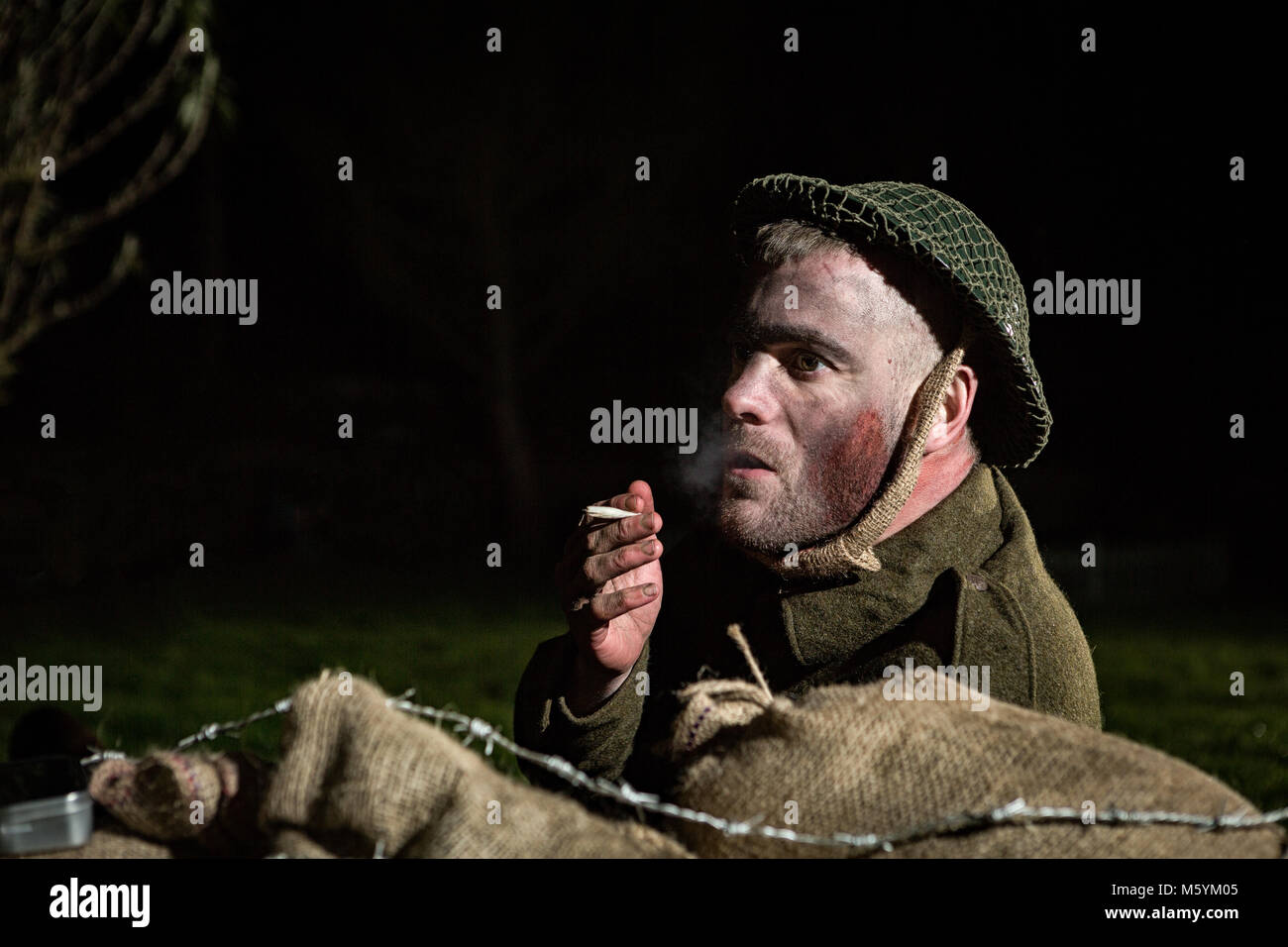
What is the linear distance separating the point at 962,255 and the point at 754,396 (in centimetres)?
48

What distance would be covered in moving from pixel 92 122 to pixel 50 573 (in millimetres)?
3371

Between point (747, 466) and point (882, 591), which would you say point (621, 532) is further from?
point (882, 591)

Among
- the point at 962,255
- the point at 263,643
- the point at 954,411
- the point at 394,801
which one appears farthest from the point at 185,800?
the point at 263,643

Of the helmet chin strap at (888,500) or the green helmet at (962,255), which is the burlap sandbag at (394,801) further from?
the green helmet at (962,255)

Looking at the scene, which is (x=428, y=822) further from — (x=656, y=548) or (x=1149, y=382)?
(x=1149, y=382)

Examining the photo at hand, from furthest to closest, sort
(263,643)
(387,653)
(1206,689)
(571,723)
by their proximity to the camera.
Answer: (263,643) → (387,653) → (1206,689) → (571,723)

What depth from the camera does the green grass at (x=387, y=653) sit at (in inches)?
191

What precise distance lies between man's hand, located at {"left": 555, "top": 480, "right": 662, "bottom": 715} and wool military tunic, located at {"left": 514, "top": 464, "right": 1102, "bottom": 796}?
0.06 meters

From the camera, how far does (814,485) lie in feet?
8.07

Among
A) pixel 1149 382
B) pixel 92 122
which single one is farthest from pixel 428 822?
pixel 92 122

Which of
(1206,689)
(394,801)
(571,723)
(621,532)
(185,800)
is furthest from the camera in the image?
(1206,689)

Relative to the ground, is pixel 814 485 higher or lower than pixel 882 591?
higher

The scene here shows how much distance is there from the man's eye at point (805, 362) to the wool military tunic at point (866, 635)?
0.38 meters
